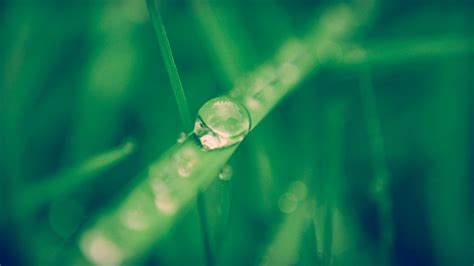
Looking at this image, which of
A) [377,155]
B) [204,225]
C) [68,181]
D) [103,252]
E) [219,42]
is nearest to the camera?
[103,252]

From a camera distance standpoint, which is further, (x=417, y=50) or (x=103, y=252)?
(x=417, y=50)

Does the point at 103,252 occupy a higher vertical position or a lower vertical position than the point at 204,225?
lower

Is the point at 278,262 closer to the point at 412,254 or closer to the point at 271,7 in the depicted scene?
the point at 412,254

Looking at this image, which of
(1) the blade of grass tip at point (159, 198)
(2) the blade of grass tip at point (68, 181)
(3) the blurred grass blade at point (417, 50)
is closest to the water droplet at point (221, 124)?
→ (1) the blade of grass tip at point (159, 198)

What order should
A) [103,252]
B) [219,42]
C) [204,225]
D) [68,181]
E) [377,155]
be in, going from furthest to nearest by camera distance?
1. [219,42]
2. [377,155]
3. [68,181]
4. [204,225]
5. [103,252]

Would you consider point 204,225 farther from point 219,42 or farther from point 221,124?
point 219,42

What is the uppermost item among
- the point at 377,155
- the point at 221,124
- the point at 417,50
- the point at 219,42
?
A: the point at 417,50

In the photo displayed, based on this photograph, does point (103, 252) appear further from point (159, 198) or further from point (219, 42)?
point (219, 42)

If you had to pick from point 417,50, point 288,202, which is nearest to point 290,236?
point 288,202
